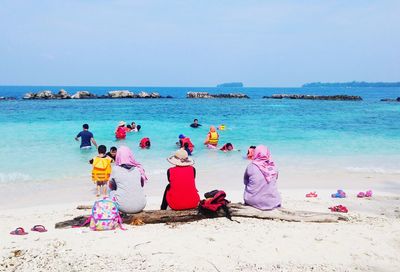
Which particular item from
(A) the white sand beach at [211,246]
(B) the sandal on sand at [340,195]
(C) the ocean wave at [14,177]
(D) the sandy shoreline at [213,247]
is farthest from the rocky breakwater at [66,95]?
(B) the sandal on sand at [340,195]

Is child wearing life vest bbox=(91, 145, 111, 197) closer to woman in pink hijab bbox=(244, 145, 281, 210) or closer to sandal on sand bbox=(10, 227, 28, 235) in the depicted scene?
sandal on sand bbox=(10, 227, 28, 235)

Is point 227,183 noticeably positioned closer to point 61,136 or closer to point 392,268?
point 392,268

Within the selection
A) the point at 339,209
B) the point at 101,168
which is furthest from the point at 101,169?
the point at 339,209

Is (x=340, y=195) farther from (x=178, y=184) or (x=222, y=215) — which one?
(x=178, y=184)

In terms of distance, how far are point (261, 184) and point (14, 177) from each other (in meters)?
8.57

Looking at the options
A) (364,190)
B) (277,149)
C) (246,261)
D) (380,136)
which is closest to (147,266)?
(246,261)

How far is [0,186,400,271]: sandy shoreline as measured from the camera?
5.66 m

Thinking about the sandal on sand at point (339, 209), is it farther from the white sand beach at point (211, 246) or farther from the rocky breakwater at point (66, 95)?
the rocky breakwater at point (66, 95)

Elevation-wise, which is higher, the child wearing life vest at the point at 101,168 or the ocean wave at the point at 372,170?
the child wearing life vest at the point at 101,168

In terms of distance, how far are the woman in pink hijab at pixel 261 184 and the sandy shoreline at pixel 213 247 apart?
0.45 m

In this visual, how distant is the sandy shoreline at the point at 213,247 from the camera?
5664mm

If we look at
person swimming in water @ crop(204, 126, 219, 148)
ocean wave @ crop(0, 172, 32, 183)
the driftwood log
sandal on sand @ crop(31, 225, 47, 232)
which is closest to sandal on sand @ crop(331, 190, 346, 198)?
the driftwood log

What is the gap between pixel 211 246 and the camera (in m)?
6.30

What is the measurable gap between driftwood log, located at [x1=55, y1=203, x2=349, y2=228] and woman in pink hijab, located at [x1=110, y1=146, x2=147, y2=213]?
19 cm
